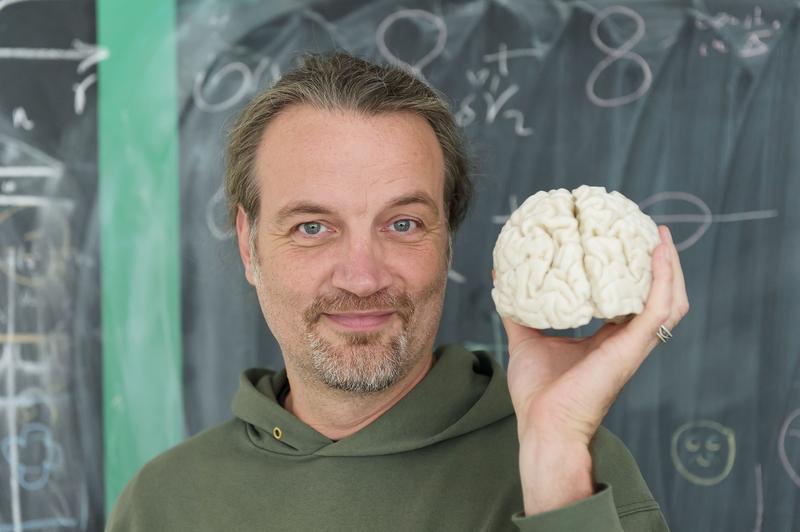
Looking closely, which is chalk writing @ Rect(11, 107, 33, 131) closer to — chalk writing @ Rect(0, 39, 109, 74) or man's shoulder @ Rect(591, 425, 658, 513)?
chalk writing @ Rect(0, 39, 109, 74)

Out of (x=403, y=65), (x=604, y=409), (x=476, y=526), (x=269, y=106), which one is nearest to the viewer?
(x=604, y=409)

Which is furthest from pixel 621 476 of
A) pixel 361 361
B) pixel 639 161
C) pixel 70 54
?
pixel 70 54

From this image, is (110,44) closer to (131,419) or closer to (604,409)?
(131,419)

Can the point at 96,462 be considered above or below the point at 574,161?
below

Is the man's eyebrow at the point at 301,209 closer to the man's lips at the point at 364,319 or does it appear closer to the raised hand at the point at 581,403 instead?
the man's lips at the point at 364,319

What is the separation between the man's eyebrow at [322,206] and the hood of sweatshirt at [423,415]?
0.30m

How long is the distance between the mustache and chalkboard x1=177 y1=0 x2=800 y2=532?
0.92m

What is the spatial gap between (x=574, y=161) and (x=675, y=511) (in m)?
0.96

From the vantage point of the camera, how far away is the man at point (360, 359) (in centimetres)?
154

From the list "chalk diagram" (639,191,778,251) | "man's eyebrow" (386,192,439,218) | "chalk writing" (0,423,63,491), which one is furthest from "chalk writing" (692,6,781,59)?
"chalk writing" (0,423,63,491)

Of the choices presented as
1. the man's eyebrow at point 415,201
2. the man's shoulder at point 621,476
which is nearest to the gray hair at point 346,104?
the man's eyebrow at point 415,201

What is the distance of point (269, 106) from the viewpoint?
1.78 metres

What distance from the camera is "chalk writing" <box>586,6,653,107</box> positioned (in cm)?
237

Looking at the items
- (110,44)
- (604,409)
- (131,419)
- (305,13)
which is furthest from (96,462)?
(604,409)
